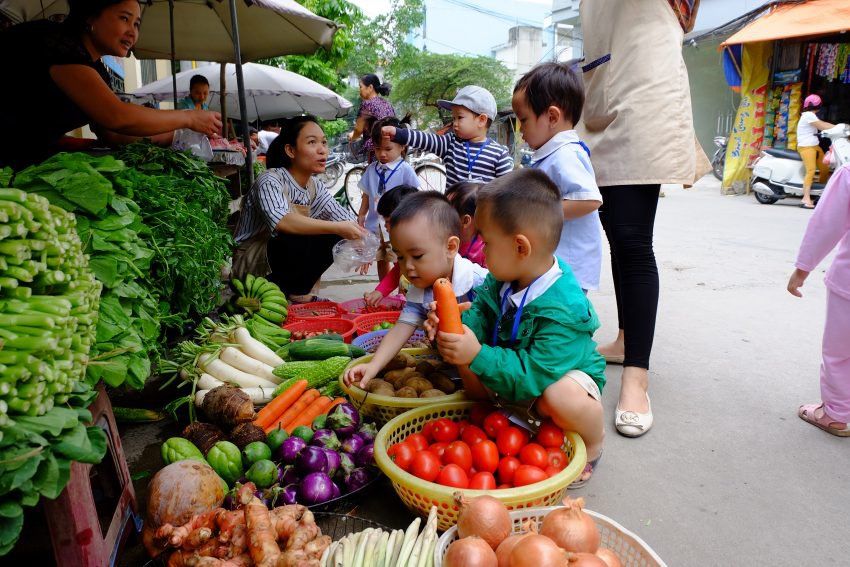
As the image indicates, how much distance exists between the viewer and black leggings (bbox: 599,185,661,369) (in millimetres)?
2852

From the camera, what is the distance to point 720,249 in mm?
7395

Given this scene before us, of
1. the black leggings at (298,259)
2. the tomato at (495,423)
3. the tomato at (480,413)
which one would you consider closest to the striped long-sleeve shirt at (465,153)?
the black leggings at (298,259)

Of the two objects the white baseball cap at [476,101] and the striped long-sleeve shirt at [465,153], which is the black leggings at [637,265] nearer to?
the striped long-sleeve shirt at [465,153]

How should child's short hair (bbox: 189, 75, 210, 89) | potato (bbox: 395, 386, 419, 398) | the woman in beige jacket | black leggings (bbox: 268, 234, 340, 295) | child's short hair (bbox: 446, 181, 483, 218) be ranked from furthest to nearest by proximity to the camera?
child's short hair (bbox: 189, 75, 210, 89) < black leggings (bbox: 268, 234, 340, 295) < child's short hair (bbox: 446, 181, 483, 218) < the woman in beige jacket < potato (bbox: 395, 386, 419, 398)

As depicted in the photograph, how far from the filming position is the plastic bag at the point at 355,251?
4.94m

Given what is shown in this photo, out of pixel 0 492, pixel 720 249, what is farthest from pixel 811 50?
pixel 0 492

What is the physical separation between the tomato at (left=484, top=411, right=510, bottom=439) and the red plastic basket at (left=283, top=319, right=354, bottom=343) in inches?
69.2

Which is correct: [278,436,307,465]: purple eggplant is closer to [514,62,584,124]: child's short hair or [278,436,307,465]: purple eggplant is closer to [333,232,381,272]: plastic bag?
[514,62,584,124]: child's short hair

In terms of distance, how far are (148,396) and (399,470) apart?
75.0 inches

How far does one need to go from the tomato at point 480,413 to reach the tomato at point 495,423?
0.09 metres

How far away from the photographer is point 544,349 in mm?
2061

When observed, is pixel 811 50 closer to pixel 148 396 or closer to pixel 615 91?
pixel 615 91

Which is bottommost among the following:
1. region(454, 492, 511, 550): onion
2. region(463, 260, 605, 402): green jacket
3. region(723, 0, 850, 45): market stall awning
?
region(454, 492, 511, 550): onion

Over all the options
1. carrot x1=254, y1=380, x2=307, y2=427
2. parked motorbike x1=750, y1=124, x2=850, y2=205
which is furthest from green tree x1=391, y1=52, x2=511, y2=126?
carrot x1=254, y1=380, x2=307, y2=427
